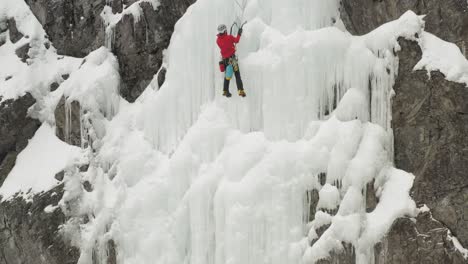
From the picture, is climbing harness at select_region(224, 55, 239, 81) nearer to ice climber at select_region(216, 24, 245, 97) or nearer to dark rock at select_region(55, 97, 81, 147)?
ice climber at select_region(216, 24, 245, 97)

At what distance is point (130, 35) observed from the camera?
11.6 m

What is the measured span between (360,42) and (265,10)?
198cm

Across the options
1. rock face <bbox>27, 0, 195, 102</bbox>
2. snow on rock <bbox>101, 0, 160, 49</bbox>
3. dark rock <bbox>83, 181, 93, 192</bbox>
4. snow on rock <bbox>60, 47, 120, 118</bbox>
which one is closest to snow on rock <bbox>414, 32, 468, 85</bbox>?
rock face <bbox>27, 0, 195, 102</bbox>

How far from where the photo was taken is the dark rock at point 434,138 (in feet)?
27.2

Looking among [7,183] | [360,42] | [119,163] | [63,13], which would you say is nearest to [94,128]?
[119,163]

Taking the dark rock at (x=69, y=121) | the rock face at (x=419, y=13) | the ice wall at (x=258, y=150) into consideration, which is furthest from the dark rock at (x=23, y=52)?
the rock face at (x=419, y=13)

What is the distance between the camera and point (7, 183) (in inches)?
458

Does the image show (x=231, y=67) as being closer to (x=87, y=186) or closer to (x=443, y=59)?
(x=443, y=59)

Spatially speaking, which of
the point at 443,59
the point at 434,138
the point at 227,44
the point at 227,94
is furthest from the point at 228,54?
the point at 434,138

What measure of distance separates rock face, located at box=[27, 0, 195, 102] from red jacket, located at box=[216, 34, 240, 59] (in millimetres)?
1925

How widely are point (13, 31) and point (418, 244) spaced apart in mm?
10064

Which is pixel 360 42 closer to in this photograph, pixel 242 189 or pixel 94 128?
pixel 242 189

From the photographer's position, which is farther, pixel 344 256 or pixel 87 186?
pixel 87 186

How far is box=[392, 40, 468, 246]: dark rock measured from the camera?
828 centimetres
